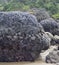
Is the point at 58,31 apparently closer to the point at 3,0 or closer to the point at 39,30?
the point at 39,30

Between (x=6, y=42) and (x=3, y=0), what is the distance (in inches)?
840

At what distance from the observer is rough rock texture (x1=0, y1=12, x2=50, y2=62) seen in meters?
6.55

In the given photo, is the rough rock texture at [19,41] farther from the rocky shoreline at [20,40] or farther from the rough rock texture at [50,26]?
the rough rock texture at [50,26]

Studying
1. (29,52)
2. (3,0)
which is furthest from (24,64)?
(3,0)

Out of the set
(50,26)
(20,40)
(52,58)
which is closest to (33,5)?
(50,26)

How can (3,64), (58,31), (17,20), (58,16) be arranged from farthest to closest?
(58,16), (58,31), (17,20), (3,64)

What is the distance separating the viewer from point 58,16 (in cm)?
2167

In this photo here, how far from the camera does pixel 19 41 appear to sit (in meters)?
6.55

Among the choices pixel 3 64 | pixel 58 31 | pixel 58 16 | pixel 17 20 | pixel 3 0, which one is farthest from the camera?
pixel 3 0

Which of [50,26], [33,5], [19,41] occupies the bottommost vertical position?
[33,5]

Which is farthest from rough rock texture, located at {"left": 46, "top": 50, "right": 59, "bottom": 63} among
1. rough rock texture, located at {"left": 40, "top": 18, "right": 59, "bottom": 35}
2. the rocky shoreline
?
rough rock texture, located at {"left": 40, "top": 18, "right": 59, "bottom": 35}

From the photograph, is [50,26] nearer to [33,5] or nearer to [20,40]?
[20,40]

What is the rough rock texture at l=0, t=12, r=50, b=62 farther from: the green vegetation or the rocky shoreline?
the green vegetation

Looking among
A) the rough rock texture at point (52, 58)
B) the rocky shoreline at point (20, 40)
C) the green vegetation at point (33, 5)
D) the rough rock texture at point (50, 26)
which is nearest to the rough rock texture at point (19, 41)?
the rocky shoreline at point (20, 40)
